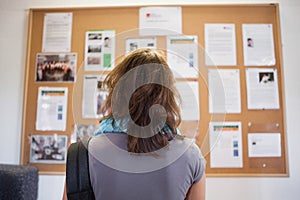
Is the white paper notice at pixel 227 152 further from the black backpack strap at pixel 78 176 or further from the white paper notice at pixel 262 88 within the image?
the black backpack strap at pixel 78 176

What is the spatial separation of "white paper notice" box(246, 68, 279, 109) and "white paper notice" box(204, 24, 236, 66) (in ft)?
0.41

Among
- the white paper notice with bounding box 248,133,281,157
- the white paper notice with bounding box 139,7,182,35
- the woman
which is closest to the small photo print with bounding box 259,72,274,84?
the white paper notice with bounding box 248,133,281,157

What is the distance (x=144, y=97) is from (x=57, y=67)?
924 mm

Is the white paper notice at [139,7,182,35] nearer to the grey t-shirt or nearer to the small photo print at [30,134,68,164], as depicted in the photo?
the small photo print at [30,134,68,164]

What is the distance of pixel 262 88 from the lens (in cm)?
133

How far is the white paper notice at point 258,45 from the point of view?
4.42 feet

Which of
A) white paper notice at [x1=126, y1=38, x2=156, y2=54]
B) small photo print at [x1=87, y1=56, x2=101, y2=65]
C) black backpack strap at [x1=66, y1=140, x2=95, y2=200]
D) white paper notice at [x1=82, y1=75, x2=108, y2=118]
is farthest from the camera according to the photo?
small photo print at [x1=87, y1=56, x2=101, y2=65]

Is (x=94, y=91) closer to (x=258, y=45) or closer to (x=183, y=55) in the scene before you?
(x=183, y=55)

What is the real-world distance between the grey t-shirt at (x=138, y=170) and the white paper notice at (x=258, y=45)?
0.91 metres

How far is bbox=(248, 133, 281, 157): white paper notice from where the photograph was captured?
130 cm

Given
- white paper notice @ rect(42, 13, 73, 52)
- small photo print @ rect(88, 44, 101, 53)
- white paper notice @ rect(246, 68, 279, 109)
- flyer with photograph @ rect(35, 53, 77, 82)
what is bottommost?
white paper notice @ rect(246, 68, 279, 109)

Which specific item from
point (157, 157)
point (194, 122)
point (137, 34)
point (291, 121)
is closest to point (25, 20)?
point (137, 34)

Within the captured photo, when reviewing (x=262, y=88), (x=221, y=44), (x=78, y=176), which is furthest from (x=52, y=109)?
(x=262, y=88)

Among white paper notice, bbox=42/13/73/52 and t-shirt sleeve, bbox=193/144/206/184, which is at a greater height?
white paper notice, bbox=42/13/73/52
